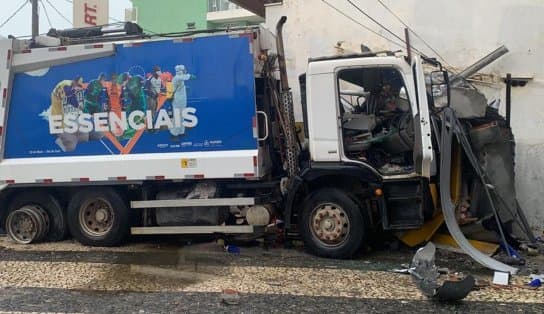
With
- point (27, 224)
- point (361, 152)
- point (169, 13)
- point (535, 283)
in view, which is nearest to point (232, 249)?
point (361, 152)

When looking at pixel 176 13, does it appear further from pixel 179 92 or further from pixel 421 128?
pixel 421 128

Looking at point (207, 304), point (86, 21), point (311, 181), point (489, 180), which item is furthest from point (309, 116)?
point (86, 21)

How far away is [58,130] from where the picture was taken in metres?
7.99

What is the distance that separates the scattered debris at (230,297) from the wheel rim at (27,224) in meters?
3.90

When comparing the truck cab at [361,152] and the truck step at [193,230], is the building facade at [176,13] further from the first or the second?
the truck cab at [361,152]

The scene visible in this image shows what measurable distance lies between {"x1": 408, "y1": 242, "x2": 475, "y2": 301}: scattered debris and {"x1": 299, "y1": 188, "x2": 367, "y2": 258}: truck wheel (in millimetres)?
868

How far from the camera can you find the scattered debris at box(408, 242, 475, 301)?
17.5 ft

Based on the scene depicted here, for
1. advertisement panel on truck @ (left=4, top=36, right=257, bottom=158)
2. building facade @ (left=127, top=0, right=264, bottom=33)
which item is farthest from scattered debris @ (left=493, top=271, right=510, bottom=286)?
building facade @ (left=127, top=0, right=264, bottom=33)

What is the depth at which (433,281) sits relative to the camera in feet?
18.5

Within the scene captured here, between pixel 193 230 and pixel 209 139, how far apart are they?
4.19 feet

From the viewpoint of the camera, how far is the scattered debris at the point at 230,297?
17.9 feet

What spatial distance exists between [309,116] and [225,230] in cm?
190

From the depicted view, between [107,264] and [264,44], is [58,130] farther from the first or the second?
[264,44]

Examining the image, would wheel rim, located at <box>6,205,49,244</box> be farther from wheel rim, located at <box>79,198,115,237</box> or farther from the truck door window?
the truck door window
